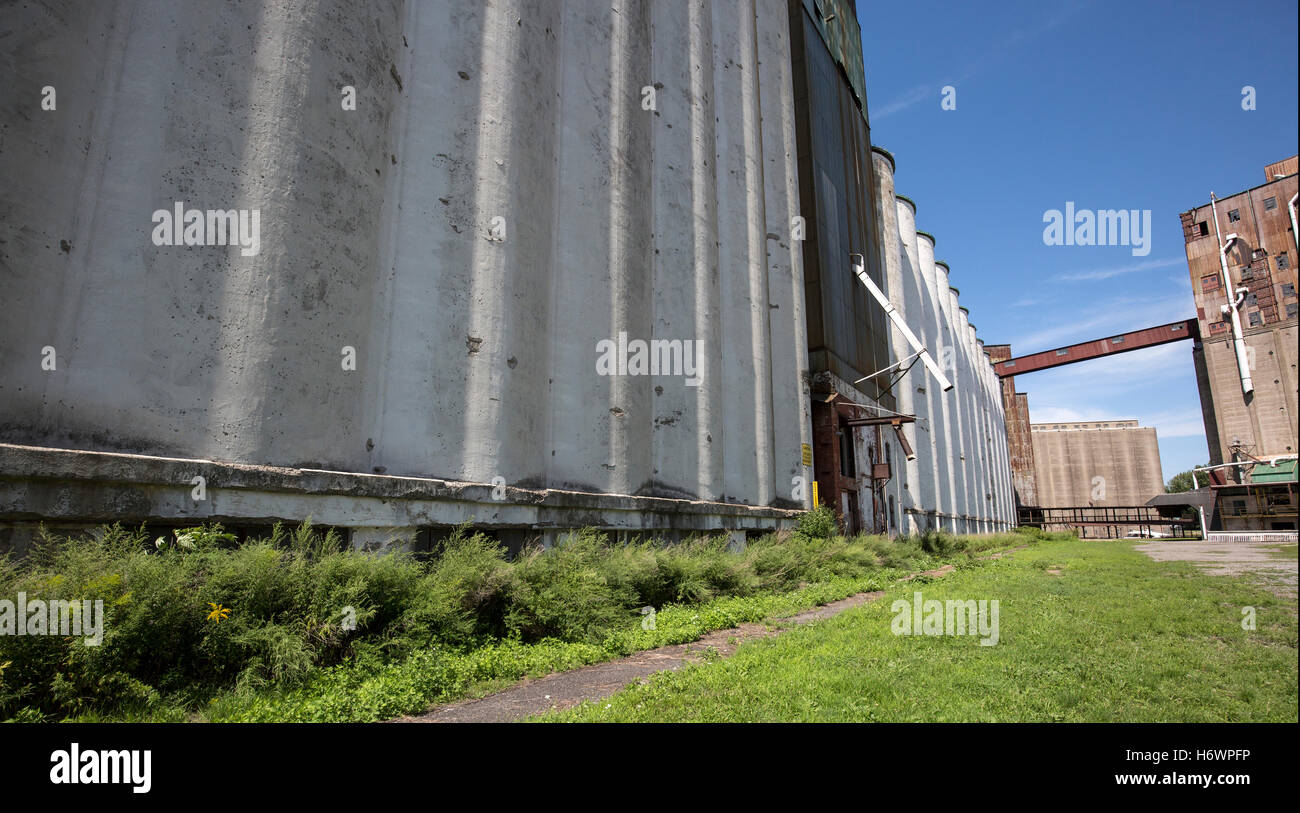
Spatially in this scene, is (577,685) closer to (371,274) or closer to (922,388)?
(371,274)

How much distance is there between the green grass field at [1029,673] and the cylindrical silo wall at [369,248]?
18.9 ft

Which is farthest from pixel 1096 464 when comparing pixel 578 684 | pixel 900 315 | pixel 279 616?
pixel 279 616

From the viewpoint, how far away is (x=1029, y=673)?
17.6 feet

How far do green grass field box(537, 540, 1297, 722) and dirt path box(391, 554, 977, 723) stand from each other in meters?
0.60

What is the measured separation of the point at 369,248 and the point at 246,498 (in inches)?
157

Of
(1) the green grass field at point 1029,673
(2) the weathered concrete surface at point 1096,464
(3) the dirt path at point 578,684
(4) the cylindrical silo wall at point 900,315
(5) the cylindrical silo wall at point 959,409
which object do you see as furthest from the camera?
(2) the weathered concrete surface at point 1096,464

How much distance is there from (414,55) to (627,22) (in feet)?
23.8

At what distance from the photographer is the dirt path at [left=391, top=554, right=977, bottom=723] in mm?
5684

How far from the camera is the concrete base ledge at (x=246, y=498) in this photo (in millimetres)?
5973

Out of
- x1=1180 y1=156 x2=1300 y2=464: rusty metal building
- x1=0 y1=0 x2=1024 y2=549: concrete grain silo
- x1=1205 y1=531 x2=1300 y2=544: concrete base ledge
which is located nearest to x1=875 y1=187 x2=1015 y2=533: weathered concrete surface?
x1=0 y1=0 x2=1024 y2=549: concrete grain silo

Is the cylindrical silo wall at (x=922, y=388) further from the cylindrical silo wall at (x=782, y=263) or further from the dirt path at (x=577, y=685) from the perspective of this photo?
the dirt path at (x=577, y=685)

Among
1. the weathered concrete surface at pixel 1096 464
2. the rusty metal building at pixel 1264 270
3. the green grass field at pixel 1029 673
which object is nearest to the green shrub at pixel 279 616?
the green grass field at pixel 1029 673

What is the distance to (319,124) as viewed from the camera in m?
8.91

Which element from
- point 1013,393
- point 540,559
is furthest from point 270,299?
point 1013,393
